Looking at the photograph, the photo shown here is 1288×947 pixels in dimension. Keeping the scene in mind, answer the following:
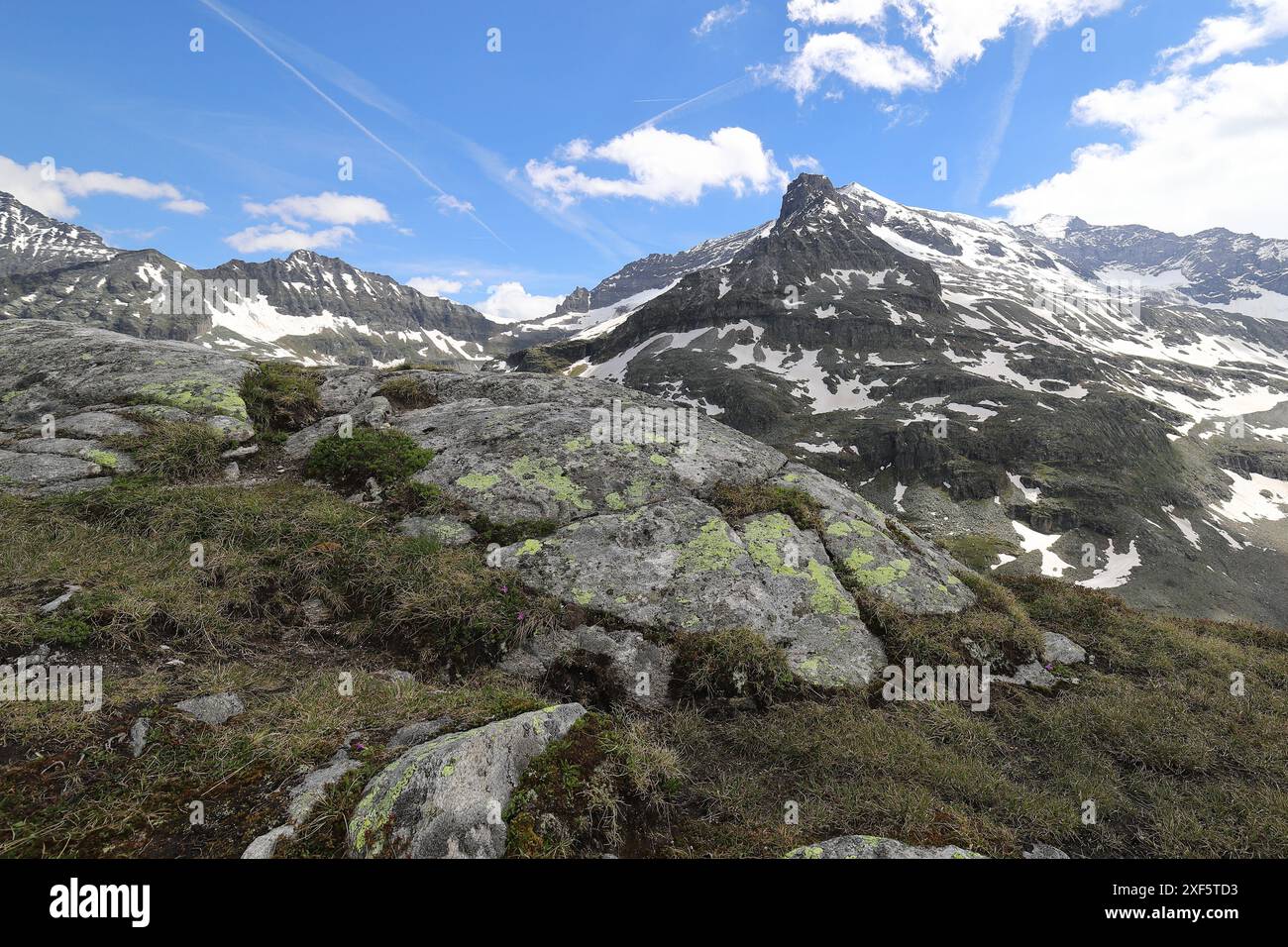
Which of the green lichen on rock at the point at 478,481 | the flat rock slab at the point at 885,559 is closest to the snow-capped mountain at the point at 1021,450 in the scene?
the flat rock slab at the point at 885,559

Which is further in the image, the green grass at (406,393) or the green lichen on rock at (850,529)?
the green grass at (406,393)

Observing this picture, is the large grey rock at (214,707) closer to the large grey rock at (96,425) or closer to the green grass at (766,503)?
the green grass at (766,503)

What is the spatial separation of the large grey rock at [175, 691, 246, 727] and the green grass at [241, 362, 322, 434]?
895cm

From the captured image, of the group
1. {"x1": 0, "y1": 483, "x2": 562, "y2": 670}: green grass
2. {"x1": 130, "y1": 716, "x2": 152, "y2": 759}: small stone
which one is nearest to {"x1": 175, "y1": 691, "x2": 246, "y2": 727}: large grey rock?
{"x1": 130, "y1": 716, "x2": 152, "y2": 759}: small stone

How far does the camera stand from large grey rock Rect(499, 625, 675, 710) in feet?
24.8

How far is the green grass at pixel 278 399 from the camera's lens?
516 inches

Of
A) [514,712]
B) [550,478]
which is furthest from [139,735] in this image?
[550,478]

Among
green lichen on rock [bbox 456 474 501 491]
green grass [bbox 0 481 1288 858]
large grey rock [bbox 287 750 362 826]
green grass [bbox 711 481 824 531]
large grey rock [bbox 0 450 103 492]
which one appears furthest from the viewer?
green grass [bbox 711 481 824 531]

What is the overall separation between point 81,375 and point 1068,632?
75.7ft

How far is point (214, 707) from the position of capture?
5.35 meters

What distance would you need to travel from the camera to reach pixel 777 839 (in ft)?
16.1

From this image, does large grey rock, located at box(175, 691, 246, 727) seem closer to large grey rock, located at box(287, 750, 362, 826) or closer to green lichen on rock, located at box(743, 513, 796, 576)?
large grey rock, located at box(287, 750, 362, 826)

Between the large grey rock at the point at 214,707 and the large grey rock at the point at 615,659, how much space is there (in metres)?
3.02
